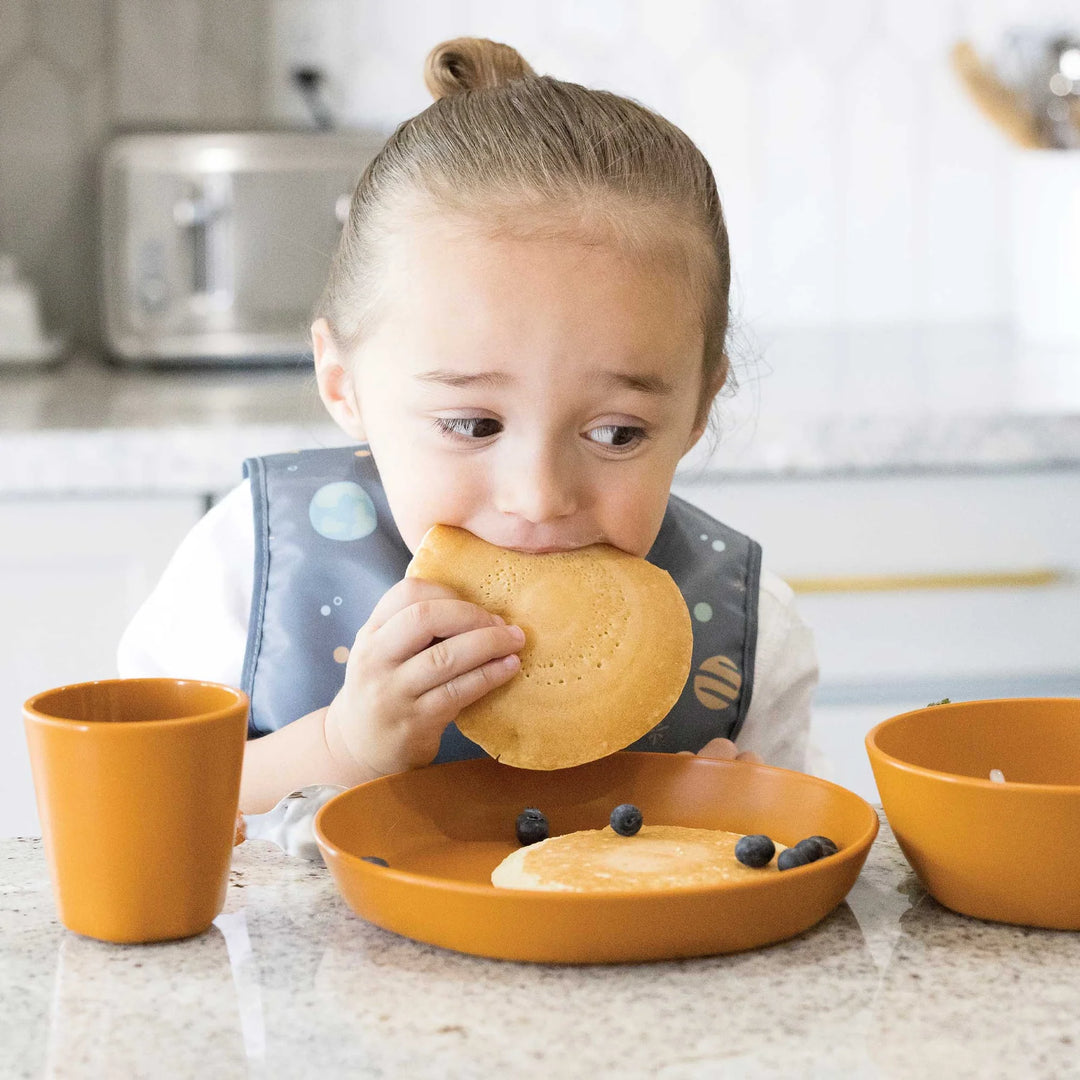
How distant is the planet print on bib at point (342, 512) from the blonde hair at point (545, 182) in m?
0.19

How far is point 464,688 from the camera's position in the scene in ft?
2.82

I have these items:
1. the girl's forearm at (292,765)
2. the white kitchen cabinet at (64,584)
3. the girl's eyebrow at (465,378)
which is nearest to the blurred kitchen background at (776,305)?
the white kitchen cabinet at (64,584)

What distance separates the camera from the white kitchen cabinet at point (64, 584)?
1718 millimetres

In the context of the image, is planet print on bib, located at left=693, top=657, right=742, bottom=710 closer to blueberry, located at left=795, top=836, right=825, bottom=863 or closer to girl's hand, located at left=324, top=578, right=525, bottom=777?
girl's hand, located at left=324, top=578, right=525, bottom=777

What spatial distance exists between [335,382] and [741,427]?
79cm

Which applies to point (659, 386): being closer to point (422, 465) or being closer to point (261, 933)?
point (422, 465)

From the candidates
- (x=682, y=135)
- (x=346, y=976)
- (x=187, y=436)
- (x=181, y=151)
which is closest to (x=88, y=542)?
(x=187, y=436)

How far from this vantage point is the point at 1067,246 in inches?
93.7

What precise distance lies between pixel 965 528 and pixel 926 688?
0.22m

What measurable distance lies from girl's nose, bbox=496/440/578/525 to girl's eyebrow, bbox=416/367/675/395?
52 mm

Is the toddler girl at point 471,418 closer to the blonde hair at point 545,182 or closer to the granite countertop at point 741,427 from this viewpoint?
the blonde hair at point 545,182

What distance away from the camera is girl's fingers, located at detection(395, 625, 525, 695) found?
0.85m

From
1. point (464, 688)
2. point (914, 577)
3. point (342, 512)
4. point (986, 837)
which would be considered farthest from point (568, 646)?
point (914, 577)

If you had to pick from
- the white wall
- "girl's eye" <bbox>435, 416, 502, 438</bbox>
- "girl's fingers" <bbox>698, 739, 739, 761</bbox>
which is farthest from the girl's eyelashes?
the white wall
